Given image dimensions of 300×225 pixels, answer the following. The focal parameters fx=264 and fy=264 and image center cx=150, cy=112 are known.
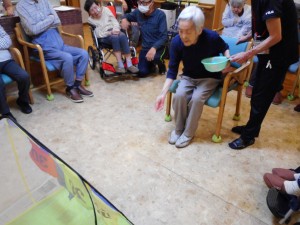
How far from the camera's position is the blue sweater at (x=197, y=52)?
1964 mm

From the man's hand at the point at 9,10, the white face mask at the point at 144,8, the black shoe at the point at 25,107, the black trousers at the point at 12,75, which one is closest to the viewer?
the black trousers at the point at 12,75

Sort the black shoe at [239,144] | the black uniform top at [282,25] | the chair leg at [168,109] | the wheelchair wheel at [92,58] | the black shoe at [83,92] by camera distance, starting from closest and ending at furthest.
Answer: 1. the black uniform top at [282,25]
2. the black shoe at [239,144]
3. the chair leg at [168,109]
4. the black shoe at [83,92]
5. the wheelchair wheel at [92,58]

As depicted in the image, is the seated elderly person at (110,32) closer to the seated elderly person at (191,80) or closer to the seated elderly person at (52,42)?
the seated elderly person at (52,42)

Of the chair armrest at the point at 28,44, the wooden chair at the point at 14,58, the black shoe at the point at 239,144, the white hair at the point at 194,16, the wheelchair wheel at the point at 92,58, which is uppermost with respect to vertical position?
the white hair at the point at 194,16

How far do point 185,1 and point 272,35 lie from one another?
10.0 ft

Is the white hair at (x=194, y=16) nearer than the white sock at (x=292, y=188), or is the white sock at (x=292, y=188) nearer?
the white sock at (x=292, y=188)

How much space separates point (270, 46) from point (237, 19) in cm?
161

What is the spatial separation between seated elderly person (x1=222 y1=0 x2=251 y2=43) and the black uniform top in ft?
4.31

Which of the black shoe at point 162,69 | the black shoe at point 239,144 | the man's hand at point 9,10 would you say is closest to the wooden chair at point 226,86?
the black shoe at point 239,144

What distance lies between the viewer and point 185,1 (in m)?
4.32

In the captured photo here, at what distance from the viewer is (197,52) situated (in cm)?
199

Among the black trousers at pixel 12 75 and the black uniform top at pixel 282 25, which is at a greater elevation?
the black uniform top at pixel 282 25

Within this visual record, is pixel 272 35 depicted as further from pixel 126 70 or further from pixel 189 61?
pixel 126 70

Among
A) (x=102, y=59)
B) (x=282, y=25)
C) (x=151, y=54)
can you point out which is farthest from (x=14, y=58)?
(x=282, y=25)
